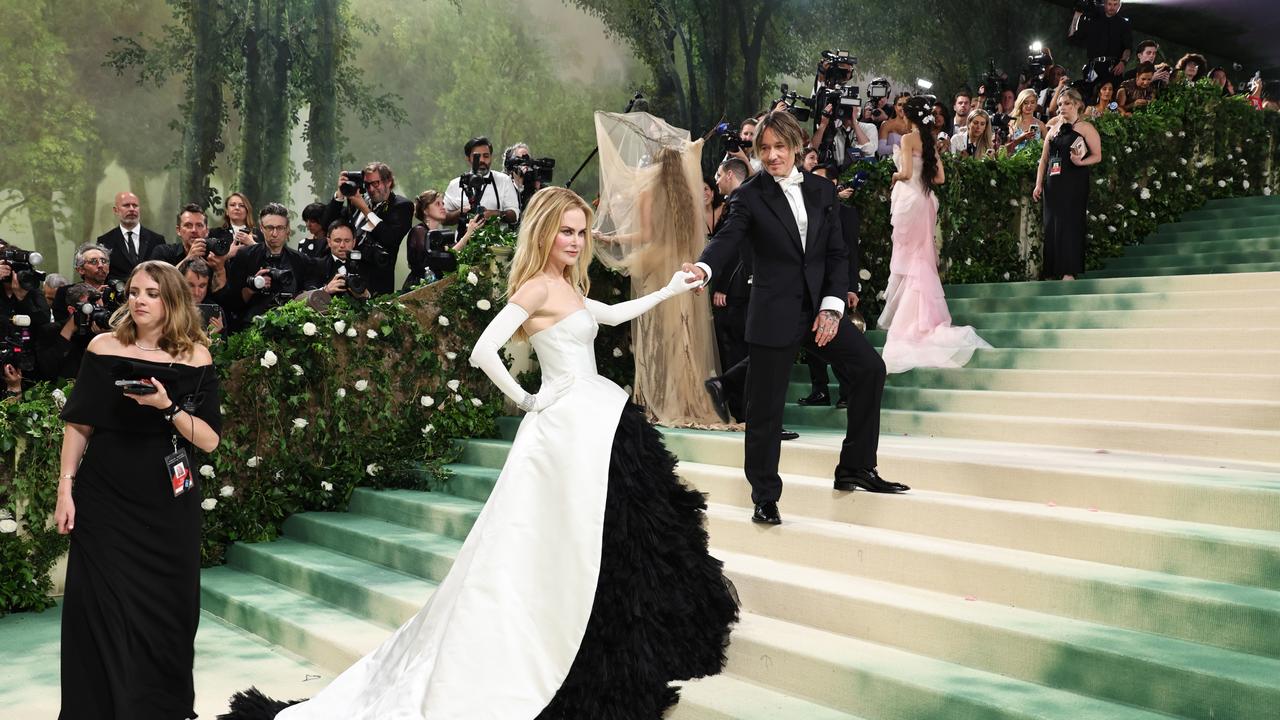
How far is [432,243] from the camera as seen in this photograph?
7.94 metres

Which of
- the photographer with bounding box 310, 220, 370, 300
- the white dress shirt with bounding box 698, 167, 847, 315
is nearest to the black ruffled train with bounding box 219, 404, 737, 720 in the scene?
the white dress shirt with bounding box 698, 167, 847, 315

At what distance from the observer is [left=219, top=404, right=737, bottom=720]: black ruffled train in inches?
141

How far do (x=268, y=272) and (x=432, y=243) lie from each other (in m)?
1.11

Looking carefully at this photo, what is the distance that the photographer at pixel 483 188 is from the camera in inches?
334

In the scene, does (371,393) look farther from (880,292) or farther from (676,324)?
(880,292)

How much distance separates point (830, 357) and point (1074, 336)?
116 inches

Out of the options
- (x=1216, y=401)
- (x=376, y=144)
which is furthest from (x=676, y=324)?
(x=376, y=144)

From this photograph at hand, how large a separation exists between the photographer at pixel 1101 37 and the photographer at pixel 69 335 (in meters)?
8.97

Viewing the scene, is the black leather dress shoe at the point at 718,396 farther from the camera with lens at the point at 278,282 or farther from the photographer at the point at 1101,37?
the photographer at the point at 1101,37

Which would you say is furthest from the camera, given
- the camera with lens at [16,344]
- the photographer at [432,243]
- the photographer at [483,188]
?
the photographer at [483,188]

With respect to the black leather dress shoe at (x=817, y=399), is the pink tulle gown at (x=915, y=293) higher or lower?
higher

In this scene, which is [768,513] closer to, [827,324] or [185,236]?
[827,324]

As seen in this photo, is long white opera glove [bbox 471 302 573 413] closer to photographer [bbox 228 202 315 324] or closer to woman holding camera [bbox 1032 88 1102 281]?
photographer [bbox 228 202 315 324]

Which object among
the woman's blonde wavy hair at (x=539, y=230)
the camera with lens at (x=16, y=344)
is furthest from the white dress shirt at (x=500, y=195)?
the woman's blonde wavy hair at (x=539, y=230)
